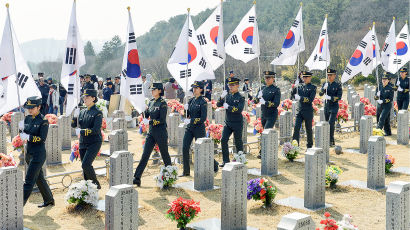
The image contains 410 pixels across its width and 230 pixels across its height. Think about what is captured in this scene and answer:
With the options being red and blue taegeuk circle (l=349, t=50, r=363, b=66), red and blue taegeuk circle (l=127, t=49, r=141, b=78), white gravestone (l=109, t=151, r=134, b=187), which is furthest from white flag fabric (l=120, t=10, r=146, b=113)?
red and blue taegeuk circle (l=349, t=50, r=363, b=66)

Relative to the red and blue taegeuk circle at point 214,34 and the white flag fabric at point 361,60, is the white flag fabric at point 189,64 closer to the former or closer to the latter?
the red and blue taegeuk circle at point 214,34

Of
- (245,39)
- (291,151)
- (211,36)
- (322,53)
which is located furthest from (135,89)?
(322,53)

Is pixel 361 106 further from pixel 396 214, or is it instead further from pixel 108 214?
pixel 108 214

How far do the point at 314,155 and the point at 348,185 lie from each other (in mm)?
2262

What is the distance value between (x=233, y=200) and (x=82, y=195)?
2.76 meters

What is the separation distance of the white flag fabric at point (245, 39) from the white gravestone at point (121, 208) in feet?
30.3

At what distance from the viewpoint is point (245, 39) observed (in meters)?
15.8

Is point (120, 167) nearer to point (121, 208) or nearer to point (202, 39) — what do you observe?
point (121, 208)

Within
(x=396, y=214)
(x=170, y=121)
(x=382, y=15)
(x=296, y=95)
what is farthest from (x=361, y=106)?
Answer: (x=382, y=15)

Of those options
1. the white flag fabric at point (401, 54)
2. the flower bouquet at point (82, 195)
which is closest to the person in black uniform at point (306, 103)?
the white flag fabric at point (401, 54)

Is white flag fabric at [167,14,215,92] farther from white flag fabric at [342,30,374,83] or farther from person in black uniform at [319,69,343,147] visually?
white flag fabric at [342,30,374,83]

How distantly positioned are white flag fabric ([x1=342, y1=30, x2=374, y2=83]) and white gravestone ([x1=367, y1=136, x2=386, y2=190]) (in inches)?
288

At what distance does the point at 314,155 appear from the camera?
30.4ft

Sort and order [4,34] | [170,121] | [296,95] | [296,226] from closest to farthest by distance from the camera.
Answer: [296,226]
[4,34]
[296,95]
[170,121]
